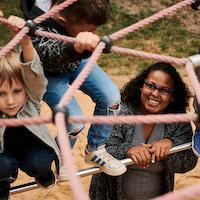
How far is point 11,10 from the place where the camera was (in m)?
4.16

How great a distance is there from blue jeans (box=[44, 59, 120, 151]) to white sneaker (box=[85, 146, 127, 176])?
0.02 m

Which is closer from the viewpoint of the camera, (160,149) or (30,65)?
(30,65)

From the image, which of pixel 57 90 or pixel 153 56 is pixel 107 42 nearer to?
pixel 153 56

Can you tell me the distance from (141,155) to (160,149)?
53 millimetres

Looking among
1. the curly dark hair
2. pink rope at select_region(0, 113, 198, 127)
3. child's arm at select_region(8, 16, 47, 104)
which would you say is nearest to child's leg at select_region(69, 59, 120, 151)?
the curly dark hair

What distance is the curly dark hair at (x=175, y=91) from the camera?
1.64 meters

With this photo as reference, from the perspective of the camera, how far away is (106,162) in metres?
1.60

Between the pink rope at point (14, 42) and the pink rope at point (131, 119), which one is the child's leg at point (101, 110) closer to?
the pink rope at point (14, 42)

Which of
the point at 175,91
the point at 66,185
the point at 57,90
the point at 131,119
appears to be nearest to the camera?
the point at 131,119

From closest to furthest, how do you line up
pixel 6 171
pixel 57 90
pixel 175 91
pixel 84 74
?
pixel 84 74 < pixel 6 171 < pixel 57 90 < pixel 175 91

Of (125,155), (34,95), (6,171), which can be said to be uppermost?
(34,95)

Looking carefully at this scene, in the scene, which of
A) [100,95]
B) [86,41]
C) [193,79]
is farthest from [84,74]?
[100,95]

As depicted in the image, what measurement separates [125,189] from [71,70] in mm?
376

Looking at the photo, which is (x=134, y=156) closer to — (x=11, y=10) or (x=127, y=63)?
(x=127, y=63)
